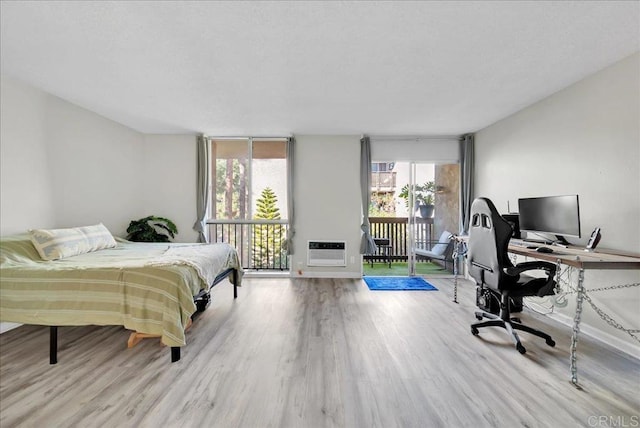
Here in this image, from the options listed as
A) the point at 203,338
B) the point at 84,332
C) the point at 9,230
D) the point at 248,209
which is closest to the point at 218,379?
the point at 203,338

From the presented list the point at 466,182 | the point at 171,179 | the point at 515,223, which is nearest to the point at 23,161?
the point at 171,179

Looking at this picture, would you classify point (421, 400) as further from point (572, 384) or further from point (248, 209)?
point (248, 209)

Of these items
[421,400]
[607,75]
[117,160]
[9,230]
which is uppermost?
[607,75]

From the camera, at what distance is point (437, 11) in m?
1.77

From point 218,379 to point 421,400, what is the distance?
4.57 ft

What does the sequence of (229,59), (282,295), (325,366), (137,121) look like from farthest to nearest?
1. (137,121)
2. (282,295)
3. (229,59)
4. (325,366)

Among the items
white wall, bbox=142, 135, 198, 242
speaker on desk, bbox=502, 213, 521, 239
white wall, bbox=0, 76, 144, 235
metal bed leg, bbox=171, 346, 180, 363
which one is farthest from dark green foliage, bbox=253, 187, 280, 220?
speaker on desk, bbox=502, 213, 521, 239

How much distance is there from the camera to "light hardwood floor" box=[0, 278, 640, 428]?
157 centimetres

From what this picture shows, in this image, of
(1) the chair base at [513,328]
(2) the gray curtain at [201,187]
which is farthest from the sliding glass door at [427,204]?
(2) the gray curtain at [201,187]

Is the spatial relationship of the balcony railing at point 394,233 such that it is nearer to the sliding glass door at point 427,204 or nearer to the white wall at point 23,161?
the sliding glass door at point 427,204

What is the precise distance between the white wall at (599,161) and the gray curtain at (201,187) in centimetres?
490

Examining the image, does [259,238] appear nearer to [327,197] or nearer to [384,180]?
[327,197]

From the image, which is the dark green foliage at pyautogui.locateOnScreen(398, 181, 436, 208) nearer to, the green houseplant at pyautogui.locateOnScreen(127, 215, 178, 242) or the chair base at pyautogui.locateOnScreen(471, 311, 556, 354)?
the chair base at pyautogui.locateOnScreen(471, 311, 556, 354)

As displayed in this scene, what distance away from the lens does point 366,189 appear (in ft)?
15.5
